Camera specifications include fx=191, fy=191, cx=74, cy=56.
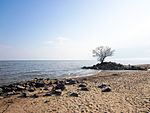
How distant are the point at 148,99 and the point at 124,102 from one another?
2.00 m

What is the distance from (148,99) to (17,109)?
9649 millimetres

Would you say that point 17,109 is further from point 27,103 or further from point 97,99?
point 97,99

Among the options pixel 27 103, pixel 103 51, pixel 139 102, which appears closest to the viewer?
pixel 139 102

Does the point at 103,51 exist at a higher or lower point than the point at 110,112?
higher

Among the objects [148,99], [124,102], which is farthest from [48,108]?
[148,99]

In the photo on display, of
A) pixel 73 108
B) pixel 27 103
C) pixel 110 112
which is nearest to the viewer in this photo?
pixel 110 112

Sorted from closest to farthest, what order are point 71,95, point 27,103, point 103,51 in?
point 27,103
point 71,95
point 103,51

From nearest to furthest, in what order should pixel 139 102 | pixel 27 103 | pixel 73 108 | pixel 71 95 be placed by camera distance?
pixel 73 108 → pixel 139 102 → pixel 27 103 → pixel 71 95

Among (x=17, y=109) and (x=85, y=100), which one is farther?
(x=85, y=100)

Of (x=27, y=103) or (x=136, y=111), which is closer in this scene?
(x=136, y=111)

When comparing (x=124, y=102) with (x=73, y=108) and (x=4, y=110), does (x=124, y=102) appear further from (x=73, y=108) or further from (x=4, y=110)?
(x=4, y=110)

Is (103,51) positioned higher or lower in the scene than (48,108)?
higher

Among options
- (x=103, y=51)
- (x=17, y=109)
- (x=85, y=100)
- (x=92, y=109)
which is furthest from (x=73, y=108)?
(x=103, y=51)

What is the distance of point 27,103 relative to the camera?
48.3 ft
